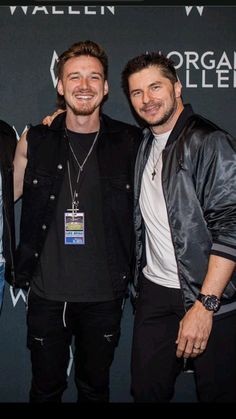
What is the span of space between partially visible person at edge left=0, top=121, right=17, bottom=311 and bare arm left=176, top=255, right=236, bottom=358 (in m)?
0.83

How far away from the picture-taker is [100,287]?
204 centimetres

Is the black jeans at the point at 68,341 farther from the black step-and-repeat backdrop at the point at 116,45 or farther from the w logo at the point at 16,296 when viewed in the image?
the black step-and-repeat backdrop at the point at 116,45

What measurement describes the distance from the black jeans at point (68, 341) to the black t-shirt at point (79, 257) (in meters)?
0.05

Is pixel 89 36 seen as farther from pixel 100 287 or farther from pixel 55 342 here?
pixel 55 342

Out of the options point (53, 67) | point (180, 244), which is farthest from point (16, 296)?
point (53, 67)

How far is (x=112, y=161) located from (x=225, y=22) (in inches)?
38.3

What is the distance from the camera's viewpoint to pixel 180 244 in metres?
1.81

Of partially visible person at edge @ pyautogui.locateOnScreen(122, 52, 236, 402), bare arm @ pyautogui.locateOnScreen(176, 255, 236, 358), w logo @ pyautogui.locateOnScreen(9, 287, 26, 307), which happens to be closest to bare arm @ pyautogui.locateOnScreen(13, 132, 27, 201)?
partially visible person at edge @ pyautogui.locateOnScreen(122, 52, 236, 402)

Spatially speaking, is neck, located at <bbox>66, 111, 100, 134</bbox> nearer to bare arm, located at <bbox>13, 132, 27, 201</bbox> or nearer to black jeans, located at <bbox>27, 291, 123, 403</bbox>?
bare arm, located at <bbox>13, 132, 27, 201</bbox>

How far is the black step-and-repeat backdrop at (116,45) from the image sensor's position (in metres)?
2.40

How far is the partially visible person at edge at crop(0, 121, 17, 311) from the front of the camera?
2.05 metres

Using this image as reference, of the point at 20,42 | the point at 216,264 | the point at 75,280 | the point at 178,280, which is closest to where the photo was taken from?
the point at 216,264

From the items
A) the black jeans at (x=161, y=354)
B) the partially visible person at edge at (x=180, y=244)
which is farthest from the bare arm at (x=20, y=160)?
the black jeans at (x=161, y=354)

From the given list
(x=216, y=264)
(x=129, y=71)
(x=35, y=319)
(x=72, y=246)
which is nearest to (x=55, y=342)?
(x=35, y=319)
